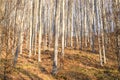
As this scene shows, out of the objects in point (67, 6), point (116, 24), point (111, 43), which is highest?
point (67, 6)

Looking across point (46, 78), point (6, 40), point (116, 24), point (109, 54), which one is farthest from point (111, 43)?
point (109, 54)

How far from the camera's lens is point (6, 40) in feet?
35.8

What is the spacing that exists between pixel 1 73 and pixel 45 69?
5.78 meters

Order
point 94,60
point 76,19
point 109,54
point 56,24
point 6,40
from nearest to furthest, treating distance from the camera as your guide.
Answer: point 6,40, point 56,24, point 94,60, point 109,54, point 76,19

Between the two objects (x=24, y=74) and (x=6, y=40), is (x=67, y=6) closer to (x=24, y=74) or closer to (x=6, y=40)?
(x=24, y=74)

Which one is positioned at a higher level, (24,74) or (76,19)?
(76,19)

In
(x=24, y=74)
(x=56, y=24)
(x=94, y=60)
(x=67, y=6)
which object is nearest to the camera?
(x=24, y=74)

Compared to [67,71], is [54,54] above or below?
above

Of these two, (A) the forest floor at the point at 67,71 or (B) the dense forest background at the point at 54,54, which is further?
(A) the forest floor at the point at 67,71

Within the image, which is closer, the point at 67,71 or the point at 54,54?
the point at 54,54

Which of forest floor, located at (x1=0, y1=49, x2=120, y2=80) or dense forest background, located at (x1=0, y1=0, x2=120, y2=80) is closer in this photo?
dense forest background, located at (x1=0, y1=0, x2=120, y2=80)

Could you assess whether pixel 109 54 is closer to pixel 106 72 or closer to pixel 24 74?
pixel 106 72

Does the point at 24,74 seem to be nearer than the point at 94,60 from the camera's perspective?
Yes

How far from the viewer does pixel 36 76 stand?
56.6 feet
